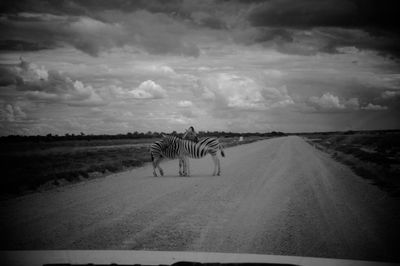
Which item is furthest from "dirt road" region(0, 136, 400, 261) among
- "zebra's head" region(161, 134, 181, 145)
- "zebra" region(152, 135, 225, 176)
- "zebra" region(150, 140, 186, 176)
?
"zebra's head" region(161, 134, 181, 145)

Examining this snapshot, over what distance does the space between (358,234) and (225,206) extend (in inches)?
138

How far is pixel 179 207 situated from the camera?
905 centimetres

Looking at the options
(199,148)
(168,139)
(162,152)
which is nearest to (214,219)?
(199,148)

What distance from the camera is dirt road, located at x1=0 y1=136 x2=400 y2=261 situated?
589cm

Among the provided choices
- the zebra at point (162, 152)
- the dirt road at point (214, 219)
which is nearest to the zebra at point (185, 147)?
the zebra at point (162, 152)

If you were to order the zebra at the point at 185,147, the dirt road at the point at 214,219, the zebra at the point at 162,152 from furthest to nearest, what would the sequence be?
the zebra at the point at 162,152 < the zebra at the point at 185,147 < the dirt road at the point at 214,219

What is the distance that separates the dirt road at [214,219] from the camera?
232 inches

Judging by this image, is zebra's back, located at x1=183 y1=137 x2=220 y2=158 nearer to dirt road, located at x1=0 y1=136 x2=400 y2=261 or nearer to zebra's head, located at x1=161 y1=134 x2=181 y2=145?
zebra's head, located at x1=161 y1=134 x2=181 y2=145

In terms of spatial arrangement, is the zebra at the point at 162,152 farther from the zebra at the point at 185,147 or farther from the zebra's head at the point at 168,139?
the zebra's head at the point at 168,139

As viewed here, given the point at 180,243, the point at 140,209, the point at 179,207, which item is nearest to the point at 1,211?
the point at 140,209

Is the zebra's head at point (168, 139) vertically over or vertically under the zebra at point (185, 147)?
over

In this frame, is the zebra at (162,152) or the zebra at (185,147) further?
the zebra at (162,152)

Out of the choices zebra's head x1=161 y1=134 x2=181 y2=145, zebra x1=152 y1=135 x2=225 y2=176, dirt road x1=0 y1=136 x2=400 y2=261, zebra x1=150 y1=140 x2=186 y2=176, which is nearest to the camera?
dirt road x1=0 y1=136 x2=400 y2=261

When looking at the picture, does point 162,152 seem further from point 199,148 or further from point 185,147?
point 199,148
